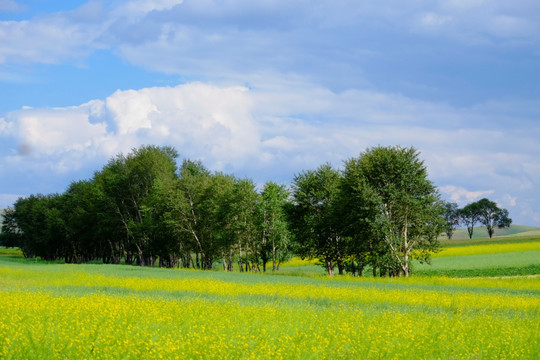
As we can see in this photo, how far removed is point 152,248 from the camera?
89.9m

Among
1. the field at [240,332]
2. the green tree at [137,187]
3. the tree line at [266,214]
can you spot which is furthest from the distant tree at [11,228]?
the field at [240,332]

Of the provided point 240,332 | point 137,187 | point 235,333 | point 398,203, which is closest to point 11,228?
point 137,187

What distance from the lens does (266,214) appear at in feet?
244

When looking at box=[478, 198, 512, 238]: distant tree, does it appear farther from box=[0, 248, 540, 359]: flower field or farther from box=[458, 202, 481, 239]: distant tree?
box=[0, 248, 540, 359]: flower field

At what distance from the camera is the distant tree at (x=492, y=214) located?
7608 inches

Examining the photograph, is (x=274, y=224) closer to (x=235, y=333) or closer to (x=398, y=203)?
(x=398, y=203)

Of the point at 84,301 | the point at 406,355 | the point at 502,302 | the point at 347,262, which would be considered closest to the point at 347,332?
the point at 406,355

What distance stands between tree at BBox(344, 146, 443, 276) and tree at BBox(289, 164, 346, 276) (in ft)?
23.7

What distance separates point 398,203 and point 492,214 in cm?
15391

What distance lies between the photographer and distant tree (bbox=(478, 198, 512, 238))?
634 feet

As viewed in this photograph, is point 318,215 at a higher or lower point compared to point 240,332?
higher

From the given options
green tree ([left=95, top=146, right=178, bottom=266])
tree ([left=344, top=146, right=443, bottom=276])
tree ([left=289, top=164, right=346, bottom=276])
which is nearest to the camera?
tree ([left=344, top=146, right=443, bottom=276])

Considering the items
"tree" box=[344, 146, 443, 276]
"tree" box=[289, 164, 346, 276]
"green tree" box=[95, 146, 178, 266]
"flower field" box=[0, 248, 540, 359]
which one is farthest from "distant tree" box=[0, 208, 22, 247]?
"flower field" box=[0, 248, 540, 359]

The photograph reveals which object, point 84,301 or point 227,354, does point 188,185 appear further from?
point 227,354
